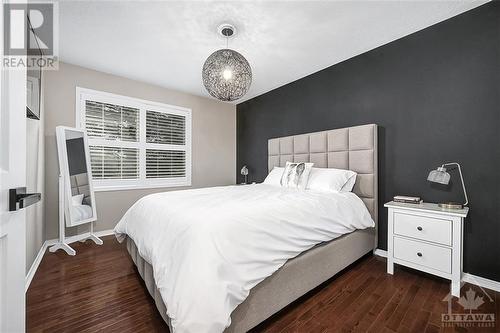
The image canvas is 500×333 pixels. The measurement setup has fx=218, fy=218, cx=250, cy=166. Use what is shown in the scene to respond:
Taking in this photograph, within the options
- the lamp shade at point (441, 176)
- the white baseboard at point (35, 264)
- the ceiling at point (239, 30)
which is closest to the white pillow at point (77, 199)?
the white baseboard at point (35, 264)

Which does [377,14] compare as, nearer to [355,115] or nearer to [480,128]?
[355,115]

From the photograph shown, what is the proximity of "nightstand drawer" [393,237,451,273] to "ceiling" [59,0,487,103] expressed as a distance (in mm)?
2192

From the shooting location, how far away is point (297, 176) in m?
2.81

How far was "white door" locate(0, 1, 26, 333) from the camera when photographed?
0.61 m

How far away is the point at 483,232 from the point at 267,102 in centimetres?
339

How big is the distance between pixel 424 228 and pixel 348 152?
116 centimetres

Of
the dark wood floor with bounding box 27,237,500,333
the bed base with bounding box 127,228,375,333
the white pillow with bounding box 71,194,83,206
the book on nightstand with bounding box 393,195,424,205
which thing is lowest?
the dark wood floor with bounding box 27,237,500,333

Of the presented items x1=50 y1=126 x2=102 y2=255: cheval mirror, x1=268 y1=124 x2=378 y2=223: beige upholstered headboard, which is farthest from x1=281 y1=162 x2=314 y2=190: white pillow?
x1=50 y1=126 x2=102 y2=255: cheval mirror

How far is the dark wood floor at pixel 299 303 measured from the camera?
1.48 metres

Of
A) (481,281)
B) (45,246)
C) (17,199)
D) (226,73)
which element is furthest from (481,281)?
(45,246)

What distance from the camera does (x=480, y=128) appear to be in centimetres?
199

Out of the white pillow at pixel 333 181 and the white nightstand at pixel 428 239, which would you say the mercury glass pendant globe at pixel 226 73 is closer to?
the white pillow at pixel 333 181

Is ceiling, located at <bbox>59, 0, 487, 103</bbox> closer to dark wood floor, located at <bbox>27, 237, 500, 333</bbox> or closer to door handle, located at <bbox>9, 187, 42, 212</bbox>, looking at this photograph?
door handle, located at <bbox>9, 187, 42, 212</bbox>

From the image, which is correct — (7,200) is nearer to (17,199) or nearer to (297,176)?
(17,199)
